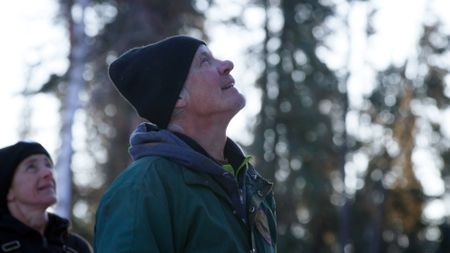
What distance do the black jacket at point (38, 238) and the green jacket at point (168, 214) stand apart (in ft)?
7.24

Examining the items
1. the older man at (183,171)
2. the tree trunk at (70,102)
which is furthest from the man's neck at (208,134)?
the tree trunk at (70,102)

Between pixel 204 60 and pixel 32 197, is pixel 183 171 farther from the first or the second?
pixel 32 197

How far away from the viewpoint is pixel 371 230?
30.2m

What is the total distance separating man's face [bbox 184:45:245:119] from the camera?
3.43 metres

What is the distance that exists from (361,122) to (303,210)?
3237 mm

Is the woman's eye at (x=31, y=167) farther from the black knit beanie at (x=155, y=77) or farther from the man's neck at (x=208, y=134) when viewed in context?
the man's neck at (x=208, y=134)

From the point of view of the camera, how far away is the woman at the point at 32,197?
5.46 m

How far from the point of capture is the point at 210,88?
3.46 meters

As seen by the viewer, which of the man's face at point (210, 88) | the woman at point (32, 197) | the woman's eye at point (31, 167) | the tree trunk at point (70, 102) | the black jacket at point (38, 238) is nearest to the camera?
the man's face at point (210, 88)

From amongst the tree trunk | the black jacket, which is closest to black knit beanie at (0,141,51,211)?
the black jacket

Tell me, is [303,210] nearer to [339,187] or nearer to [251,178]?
[339,187]

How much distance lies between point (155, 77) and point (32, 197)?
2.31 metres

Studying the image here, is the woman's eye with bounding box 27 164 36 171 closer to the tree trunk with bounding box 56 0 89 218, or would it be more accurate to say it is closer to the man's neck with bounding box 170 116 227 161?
the man's neck with bounding box 170 116 227 161

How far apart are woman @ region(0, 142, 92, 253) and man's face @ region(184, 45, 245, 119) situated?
2271 millimetres
